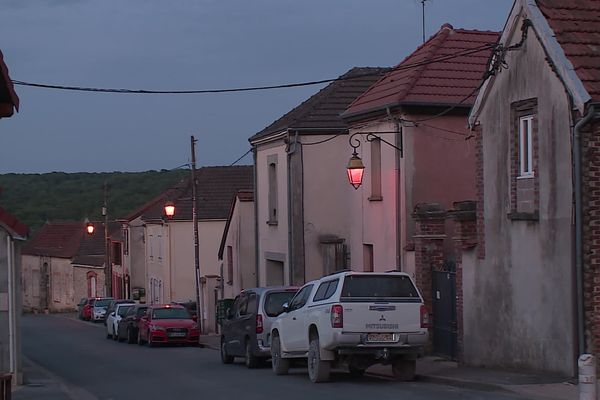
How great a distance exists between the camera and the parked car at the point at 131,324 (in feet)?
133

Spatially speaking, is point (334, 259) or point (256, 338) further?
point (334, 259)

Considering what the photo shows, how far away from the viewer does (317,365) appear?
18.5 metres

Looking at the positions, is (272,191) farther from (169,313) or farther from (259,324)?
(259,324)

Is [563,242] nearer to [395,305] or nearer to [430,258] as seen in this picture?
[395,305]

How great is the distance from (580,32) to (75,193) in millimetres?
130817

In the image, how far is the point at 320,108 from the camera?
33594 mm

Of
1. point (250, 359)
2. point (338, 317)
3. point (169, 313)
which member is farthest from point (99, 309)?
point (338, 317)

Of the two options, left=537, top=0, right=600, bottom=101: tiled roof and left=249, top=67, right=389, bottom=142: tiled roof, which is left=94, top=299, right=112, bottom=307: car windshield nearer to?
left=249, top=67, right=389, bottom=142: tiled roof

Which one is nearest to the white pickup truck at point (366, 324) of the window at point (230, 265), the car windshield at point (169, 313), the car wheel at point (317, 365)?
the car wheel at point (317, 365)

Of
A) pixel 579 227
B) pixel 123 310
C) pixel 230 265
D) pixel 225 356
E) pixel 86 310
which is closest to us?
pixel 579 227

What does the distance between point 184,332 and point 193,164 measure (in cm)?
801

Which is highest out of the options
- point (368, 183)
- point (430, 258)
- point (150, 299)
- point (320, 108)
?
point (320, 108)

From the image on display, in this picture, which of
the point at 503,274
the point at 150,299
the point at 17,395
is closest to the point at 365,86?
the point at 503,274

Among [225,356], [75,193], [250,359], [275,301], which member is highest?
[75,193]
